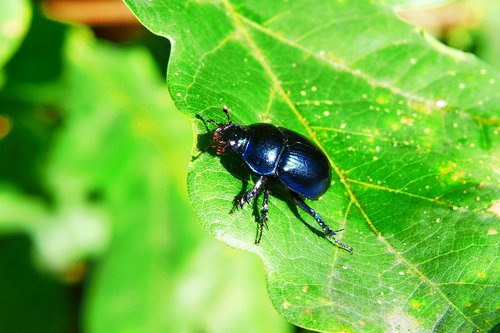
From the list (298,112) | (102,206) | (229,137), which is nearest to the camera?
(229,137)

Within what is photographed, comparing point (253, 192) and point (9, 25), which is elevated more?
point (9, 25)

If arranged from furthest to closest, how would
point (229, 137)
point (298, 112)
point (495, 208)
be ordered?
point (298, 112)
point (229, 137)
point (495, 208)

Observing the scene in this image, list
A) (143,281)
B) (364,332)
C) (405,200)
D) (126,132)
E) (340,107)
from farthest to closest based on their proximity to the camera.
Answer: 1. (126,132)
2. (143,281)
3. (340,107)
4. (405,200)
5. (364,332)

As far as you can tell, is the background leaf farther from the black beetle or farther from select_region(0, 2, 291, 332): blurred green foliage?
select_region(0, 2, 291, 332): blurred green foliage

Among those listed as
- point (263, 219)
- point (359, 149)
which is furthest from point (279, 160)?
point (263, 219)

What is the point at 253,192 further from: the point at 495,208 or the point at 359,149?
the point at 495,208

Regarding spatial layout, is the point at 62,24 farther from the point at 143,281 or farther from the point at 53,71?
the point at 143,281

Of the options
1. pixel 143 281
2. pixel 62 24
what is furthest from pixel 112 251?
pixel 62 24
